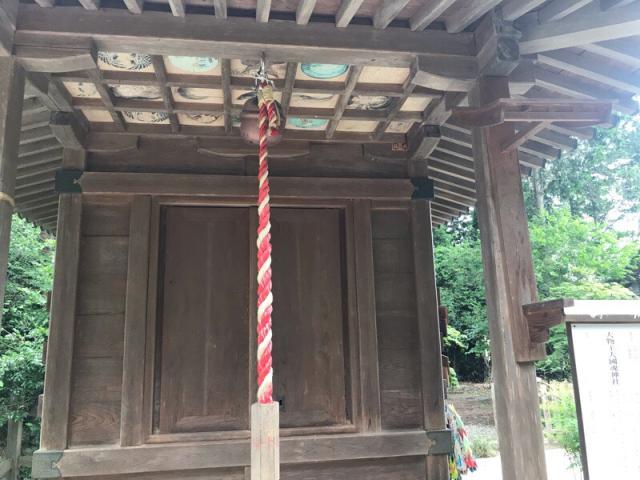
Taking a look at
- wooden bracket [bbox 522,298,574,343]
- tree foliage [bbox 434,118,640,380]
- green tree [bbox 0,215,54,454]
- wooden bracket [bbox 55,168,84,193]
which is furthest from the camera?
tree foliage [bbox 434,118,640,380]

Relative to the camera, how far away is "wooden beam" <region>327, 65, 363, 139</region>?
9.46 feet

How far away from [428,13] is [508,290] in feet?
4.71

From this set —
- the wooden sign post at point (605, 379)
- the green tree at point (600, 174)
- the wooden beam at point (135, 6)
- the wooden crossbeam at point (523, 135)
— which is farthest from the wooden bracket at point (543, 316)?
the green tree at point (600, 174)

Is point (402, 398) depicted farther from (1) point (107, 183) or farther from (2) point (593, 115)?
(1) point (107, 183)

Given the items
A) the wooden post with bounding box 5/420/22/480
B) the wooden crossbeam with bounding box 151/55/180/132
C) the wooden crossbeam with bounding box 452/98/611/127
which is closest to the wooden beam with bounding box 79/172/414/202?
the wooden crossbeam with bounding box 151/55/180/132

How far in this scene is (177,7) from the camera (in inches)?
90.6

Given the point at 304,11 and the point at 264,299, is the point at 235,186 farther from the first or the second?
the point at 264,299

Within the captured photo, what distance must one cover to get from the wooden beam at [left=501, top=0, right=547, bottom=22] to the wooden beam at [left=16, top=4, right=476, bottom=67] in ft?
0.95

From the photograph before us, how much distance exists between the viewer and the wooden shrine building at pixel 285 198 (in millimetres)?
2422

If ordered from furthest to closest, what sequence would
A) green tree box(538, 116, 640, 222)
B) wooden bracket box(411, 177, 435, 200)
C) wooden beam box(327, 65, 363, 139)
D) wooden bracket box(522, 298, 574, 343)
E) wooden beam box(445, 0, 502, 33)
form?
green tree box(538, 116, 640, 222)
wooden bracket box(411, 177, 435, 200)
wooden beam box(327, 65, 363, 139)
wooden beam box(445, 0, 502, 33)
wooden bracket box(522, 298, 574, 343)

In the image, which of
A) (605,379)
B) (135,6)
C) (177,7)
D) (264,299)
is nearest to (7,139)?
(135,6)

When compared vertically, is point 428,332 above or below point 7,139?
below

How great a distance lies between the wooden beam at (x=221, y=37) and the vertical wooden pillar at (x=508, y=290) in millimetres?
526

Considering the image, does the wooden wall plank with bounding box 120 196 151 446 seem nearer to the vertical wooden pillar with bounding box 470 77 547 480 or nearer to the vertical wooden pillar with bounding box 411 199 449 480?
the vertical wooden pillar with bounding box 411 199 449 480
